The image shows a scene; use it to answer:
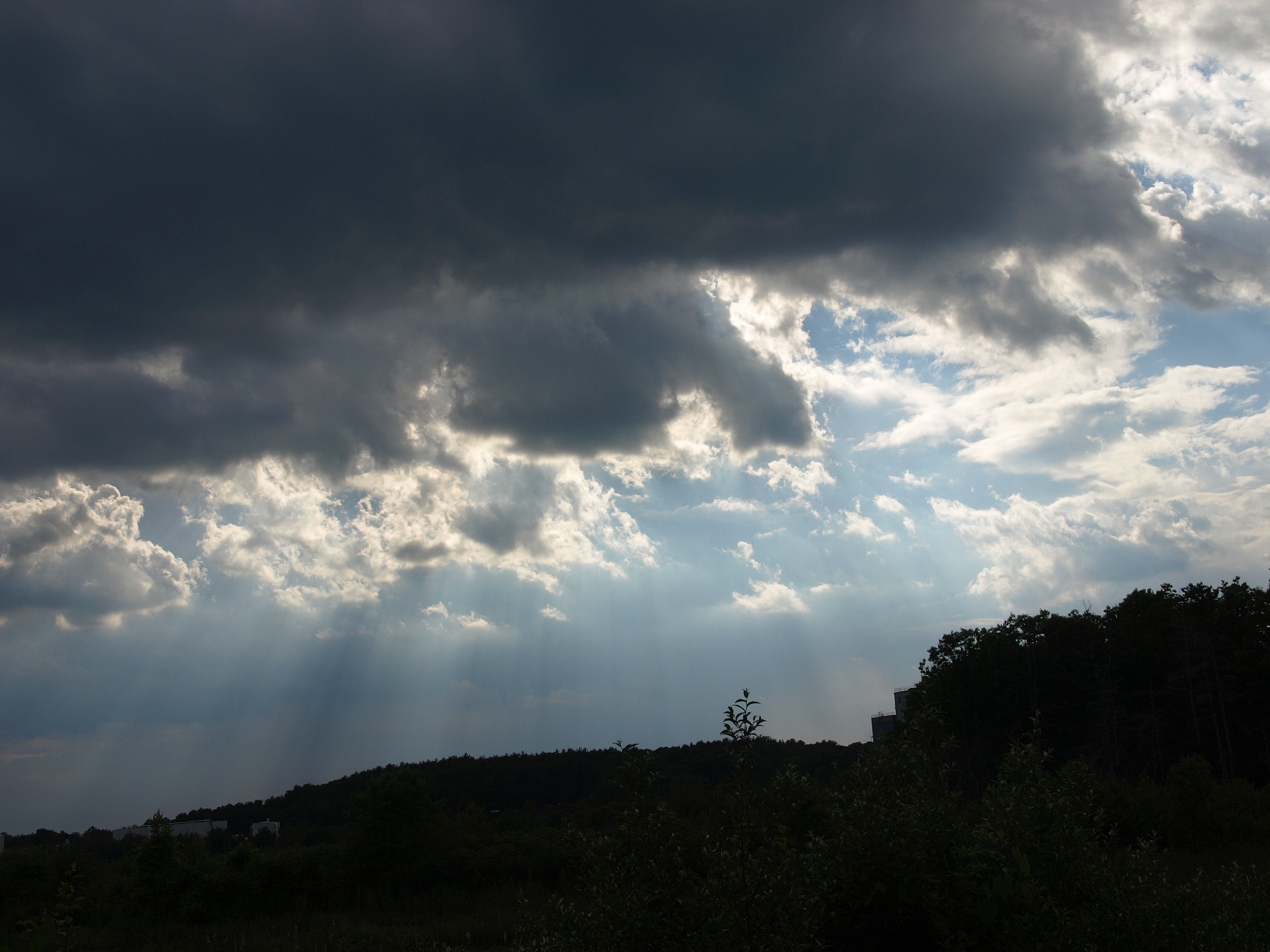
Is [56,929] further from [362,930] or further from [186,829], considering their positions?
[186,829]

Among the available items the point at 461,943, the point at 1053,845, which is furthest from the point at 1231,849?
the point at 1053,845

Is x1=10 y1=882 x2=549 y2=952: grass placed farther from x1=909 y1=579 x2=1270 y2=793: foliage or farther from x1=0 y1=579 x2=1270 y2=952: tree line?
x1=909 y1=579 x2=1270 y2=793: foliage

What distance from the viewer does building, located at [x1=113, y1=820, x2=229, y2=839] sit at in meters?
36.0

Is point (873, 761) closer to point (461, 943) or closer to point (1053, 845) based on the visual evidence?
point (1053, 845)

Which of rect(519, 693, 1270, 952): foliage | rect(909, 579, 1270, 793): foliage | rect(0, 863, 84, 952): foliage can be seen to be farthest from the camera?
rect(909, 579, 1270, 793): foliage

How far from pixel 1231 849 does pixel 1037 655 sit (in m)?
40.1

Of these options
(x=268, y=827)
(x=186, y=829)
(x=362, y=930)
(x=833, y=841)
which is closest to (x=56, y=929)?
(x=833, y=841)

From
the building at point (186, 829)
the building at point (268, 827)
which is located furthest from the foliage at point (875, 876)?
the building at point (268, 827)

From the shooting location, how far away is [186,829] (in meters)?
44.0

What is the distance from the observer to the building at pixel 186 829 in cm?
3600

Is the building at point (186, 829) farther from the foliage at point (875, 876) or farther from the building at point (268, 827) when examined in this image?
the foliage at point (875, 876)

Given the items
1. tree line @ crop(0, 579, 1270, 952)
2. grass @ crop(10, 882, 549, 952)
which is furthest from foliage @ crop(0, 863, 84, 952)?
grass @ crop(10, 882, 549, 952)

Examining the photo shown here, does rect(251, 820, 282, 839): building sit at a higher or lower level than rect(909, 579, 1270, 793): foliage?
lower

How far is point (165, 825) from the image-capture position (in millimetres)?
33375
